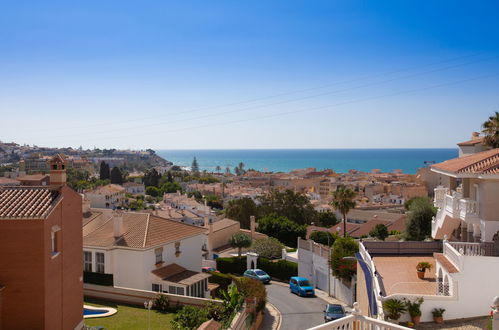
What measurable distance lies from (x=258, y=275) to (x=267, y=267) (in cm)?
272

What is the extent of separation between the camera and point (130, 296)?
27203 mm

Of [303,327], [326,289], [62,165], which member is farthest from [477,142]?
[62,165]

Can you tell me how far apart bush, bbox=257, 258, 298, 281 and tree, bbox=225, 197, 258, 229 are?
1192 inches

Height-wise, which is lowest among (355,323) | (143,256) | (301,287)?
(301,287)

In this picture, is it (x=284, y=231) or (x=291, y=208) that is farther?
(x=291, y=208)

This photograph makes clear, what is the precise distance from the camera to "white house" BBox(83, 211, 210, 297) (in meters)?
29.7

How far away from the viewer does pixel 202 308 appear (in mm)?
25125

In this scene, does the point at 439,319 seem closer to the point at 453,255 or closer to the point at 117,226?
the point at 453,255

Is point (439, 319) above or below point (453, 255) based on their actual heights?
below

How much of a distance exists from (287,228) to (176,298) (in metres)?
30.6

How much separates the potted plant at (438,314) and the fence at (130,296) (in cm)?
1341

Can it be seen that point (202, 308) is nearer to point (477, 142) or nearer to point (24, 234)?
point (24, 234)

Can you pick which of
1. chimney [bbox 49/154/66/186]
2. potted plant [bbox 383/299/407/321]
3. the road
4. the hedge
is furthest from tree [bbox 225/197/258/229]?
potted plant [bbox 383/299/407/321]

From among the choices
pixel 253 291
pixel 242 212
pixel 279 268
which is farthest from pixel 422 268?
pixel 242 212
